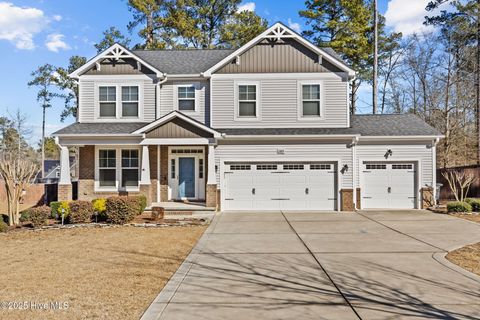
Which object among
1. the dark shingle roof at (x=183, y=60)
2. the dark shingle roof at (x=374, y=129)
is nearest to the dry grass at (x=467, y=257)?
the dark shingle roof at (x=374, y=129)

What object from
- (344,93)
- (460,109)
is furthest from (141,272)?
(460,109)

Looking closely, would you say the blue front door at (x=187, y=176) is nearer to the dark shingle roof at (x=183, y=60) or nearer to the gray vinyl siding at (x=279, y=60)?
the dark shingle roof at (x=183, y=60)

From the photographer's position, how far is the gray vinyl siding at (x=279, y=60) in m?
17.3

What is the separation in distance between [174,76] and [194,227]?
813 centimetres

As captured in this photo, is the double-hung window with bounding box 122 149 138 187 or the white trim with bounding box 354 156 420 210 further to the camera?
the double-hung window with bounding box 122 149 138 187

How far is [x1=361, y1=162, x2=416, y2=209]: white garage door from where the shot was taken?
1720 centimetres

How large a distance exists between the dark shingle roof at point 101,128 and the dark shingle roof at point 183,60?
3173 mm

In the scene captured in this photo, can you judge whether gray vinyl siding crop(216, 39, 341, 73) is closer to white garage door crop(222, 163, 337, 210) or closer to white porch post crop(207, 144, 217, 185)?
white porch post crop(207, 144, 217, 185)

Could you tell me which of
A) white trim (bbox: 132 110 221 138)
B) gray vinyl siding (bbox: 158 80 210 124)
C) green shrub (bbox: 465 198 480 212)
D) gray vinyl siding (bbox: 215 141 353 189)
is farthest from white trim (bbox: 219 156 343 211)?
green shrub (bbox: 465 198 480 212)

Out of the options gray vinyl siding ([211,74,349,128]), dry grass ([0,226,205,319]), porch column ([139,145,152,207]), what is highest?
gray vinyl siding ([211,74,349,128])

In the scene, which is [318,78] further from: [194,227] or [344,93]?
[194,227]

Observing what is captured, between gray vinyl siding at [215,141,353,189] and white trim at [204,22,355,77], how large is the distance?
3.47 metres

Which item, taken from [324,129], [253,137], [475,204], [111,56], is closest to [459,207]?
[475,204]

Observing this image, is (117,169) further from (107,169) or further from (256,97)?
(256,97)
